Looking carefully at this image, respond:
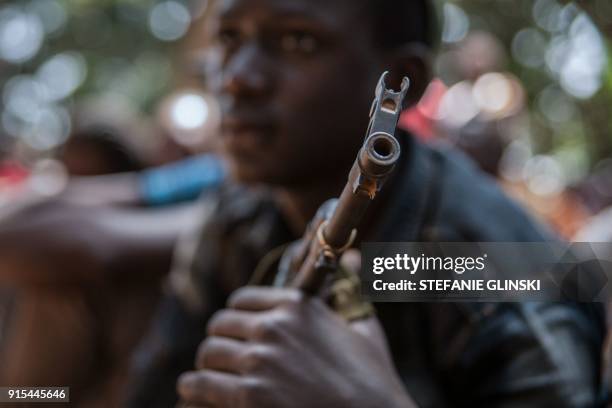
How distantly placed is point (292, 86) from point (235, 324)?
34 centimetres

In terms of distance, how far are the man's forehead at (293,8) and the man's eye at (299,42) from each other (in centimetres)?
2

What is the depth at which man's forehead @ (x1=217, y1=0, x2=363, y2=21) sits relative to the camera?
918 mm

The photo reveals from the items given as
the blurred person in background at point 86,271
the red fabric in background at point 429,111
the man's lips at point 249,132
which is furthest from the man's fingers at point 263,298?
the red fabric in background at point 429,111

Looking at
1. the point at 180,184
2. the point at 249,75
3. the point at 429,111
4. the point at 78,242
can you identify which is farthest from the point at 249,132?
the point at 429,111

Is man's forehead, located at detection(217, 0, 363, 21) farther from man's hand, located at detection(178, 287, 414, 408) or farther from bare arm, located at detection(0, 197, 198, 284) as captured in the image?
bare arm, located at detection(0, 197, 198, 284)

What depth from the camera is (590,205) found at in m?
2.43

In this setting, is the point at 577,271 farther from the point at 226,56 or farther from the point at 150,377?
the point at 150,377

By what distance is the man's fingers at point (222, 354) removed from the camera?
0.68 m

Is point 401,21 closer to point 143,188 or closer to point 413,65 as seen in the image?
point 413,65

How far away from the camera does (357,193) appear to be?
1.59 ft

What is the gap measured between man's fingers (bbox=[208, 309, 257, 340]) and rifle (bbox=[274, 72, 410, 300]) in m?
0.06

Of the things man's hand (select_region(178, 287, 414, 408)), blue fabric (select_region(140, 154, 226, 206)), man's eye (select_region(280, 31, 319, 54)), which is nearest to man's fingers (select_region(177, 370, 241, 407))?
man's hand (select_region(178, 287, 414, 408))

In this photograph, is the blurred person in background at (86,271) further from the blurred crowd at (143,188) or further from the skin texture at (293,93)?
the skin texture at (293,93)

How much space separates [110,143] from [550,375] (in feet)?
5.10
